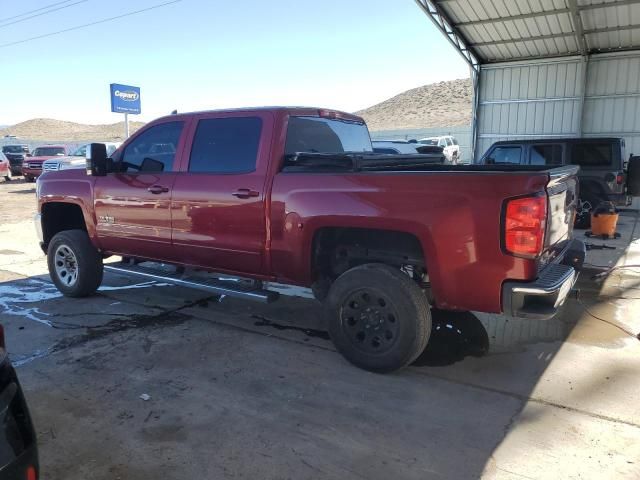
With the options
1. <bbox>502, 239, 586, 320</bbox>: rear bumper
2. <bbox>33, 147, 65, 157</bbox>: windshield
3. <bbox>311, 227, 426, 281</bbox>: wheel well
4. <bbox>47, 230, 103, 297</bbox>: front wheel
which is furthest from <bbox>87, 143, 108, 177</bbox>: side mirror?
<bbox>33, 147, 65, 157</bbox>: windshield

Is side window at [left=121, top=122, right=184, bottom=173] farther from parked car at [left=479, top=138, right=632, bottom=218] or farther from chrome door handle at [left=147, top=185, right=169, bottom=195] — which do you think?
parked car at [left=479, top=138, right=632, bottom=218]

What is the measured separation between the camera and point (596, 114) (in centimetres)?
1395

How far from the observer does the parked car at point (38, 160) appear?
23.3 m

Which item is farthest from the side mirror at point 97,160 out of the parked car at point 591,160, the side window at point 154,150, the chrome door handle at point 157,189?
the parked car at point 591,160

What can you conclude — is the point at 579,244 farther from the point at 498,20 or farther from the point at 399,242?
the point at 498,20

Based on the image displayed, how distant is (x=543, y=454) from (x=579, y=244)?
→ 2.12m

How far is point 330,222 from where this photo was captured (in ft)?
12.7

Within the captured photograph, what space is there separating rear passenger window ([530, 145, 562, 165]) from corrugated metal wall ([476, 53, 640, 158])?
159 inches

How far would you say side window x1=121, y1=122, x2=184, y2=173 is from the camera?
4992 millimetres

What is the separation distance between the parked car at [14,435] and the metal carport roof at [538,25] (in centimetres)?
1175

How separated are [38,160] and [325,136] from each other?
22823mm

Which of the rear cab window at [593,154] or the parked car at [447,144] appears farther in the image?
the parked car at [447,144]

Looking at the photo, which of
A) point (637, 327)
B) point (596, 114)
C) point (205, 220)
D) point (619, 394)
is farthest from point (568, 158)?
point (205, 220)

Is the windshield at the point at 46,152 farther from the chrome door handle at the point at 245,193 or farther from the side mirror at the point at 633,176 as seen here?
the side mirror at the point at 633,176
